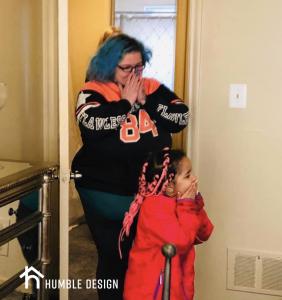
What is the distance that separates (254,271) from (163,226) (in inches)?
Answer: 28.4

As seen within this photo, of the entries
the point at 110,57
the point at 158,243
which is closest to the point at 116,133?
the point at 110,57

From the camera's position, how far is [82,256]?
83.7 inches

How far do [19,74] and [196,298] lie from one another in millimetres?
1261

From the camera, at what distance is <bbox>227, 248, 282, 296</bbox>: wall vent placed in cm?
183

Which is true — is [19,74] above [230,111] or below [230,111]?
above

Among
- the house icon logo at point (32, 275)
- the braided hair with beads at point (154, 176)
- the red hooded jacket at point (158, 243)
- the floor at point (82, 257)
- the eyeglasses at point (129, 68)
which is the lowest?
the floor at point (82, 257)

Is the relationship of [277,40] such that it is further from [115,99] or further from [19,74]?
[19,74]

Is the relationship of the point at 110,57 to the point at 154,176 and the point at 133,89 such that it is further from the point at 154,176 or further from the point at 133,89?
the point at 154,176

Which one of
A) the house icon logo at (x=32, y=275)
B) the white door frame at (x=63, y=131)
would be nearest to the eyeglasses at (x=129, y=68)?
the white door frame at (x=63, y=131)

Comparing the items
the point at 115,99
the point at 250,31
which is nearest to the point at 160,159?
the point at 115,99

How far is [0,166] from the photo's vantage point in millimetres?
1573

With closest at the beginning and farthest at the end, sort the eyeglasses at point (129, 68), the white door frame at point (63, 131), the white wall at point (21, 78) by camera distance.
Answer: the white door frame at point (63, 131) → the eyeglasses at point (129, 68) → the white wall at point (21, 78)

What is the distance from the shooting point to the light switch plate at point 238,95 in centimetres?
178

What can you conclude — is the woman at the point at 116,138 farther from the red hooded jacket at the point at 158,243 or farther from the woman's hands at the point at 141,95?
the red hooded jacket at the point at 158,243
